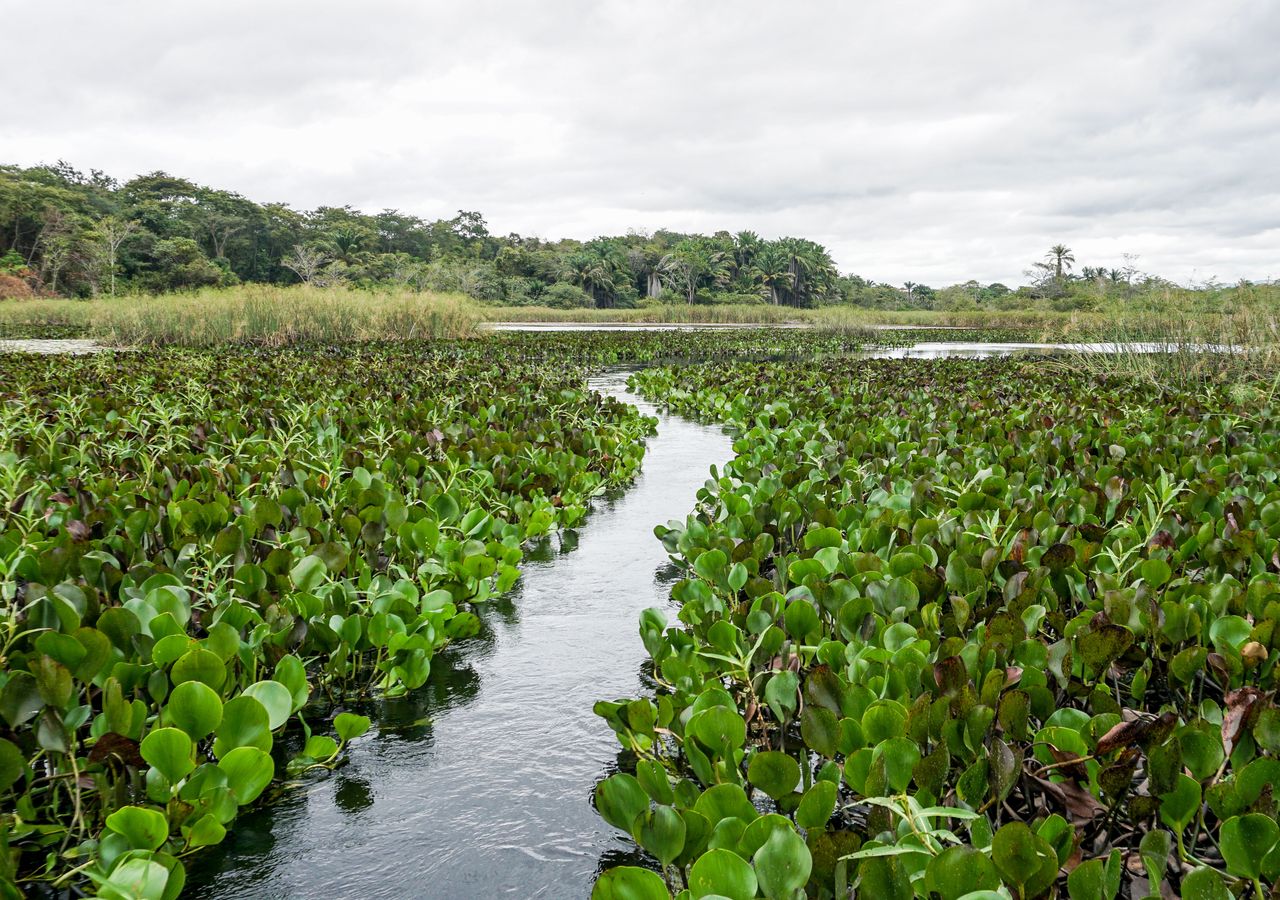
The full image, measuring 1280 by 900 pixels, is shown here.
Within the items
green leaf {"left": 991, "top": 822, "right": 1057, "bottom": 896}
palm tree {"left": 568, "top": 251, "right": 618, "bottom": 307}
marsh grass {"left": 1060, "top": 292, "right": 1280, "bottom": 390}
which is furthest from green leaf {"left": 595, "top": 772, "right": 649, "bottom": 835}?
palm tree {"left": 568, "top": 251, "right": 618, "bottom": 307}

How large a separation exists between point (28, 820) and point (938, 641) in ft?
6.74

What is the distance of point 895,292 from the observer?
7394cm

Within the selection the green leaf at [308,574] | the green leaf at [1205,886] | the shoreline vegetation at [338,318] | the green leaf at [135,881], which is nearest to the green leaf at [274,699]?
the green leaf at [135,881]

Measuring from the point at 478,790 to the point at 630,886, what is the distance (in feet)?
3.78

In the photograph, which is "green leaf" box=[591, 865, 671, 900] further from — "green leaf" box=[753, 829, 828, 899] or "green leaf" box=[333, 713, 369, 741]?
"green leaf" box=[333, 713, 369, 741]

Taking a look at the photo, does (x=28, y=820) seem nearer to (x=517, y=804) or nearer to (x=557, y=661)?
(x=517, y=804)

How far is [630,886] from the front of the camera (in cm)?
117

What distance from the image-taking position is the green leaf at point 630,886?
1166 millimetres

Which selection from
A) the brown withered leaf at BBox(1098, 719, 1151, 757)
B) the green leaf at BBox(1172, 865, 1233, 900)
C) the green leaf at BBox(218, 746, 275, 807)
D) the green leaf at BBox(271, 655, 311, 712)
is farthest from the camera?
the green leaf at BBox(271, 655, 311, 712)

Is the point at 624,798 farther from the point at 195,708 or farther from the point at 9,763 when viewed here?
the point at 9,763

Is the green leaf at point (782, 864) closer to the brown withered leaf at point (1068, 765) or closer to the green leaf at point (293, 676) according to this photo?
the brown withered leaf at point (1068, 765)

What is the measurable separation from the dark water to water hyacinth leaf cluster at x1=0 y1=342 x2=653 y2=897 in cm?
14

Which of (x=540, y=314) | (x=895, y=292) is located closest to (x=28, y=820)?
(x=540, y=314)

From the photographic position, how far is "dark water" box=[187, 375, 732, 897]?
1.86 m
